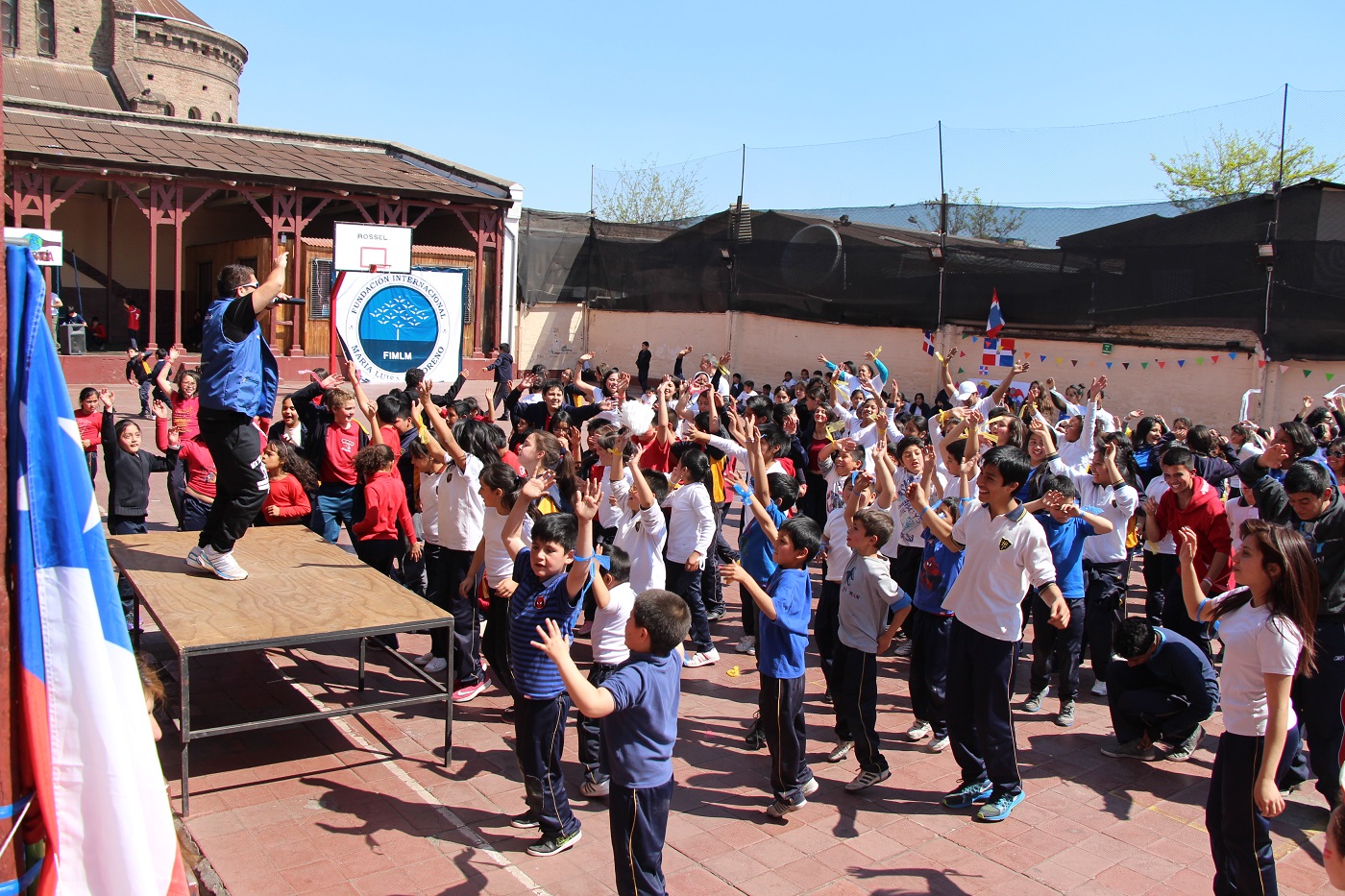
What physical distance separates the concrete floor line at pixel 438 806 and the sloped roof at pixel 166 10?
136 feet

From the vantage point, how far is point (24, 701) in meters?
2.02

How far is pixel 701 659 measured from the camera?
274 inches

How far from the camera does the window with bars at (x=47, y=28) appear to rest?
3638cm

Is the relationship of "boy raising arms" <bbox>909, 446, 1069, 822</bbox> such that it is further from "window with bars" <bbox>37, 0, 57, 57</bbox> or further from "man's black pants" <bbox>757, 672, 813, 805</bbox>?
"window with bars" <bbox>37, 0, 57, 57</bbox>

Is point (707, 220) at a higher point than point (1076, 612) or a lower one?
higher

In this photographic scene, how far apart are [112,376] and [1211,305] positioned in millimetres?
19989

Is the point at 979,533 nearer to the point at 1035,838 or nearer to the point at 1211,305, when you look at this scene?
the point at 1035,838

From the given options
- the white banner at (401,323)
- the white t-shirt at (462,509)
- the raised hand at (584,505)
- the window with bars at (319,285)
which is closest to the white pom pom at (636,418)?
the white banner at (401,323)

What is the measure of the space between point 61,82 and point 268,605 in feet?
126

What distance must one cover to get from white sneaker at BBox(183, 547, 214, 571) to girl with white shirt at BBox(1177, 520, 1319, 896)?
4.93 metres

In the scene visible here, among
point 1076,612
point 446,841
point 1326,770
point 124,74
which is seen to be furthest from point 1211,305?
point 124,74

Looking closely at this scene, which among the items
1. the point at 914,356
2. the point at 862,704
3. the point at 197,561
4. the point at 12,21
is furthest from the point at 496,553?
the point at 12,21

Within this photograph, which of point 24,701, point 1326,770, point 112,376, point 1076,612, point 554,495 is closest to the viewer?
point 24,701

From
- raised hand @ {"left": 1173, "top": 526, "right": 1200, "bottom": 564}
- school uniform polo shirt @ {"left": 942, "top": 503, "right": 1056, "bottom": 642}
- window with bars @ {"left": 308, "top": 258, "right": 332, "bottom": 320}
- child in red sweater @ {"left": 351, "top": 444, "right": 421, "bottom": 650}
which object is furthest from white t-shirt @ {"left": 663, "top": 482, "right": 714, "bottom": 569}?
window with bars @ {"left": 308, "top": 258, "right": 332, "bottom": 320}
